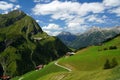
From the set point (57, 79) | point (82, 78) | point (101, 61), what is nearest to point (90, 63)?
point (101, 61)

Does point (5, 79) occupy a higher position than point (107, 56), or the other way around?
point (107, 56)

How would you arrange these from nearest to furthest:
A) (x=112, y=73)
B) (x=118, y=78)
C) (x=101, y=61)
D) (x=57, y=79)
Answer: (x=118, y=78) → (x=112, y=73) → (x=57, y=79) → (x=101, y=61)

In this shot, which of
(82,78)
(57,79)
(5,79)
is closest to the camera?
(82,78)

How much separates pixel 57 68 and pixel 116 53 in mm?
32043

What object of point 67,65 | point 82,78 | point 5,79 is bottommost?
point 5,79

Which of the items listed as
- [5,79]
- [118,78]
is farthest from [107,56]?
[118,78]

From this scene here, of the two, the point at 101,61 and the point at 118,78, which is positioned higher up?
the point at 118,78

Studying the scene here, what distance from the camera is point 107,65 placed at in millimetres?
121188

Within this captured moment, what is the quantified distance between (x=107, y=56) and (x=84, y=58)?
1316cm

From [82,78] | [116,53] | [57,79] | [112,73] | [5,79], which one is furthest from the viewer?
[5,79]

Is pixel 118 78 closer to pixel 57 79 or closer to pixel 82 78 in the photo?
pixel 82 78

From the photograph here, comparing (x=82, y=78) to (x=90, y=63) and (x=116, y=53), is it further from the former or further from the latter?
(x=116, y=53)

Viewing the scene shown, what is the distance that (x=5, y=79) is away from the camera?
17950 cm

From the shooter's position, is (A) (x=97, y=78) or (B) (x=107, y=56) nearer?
(A) (x=97, y=78)
